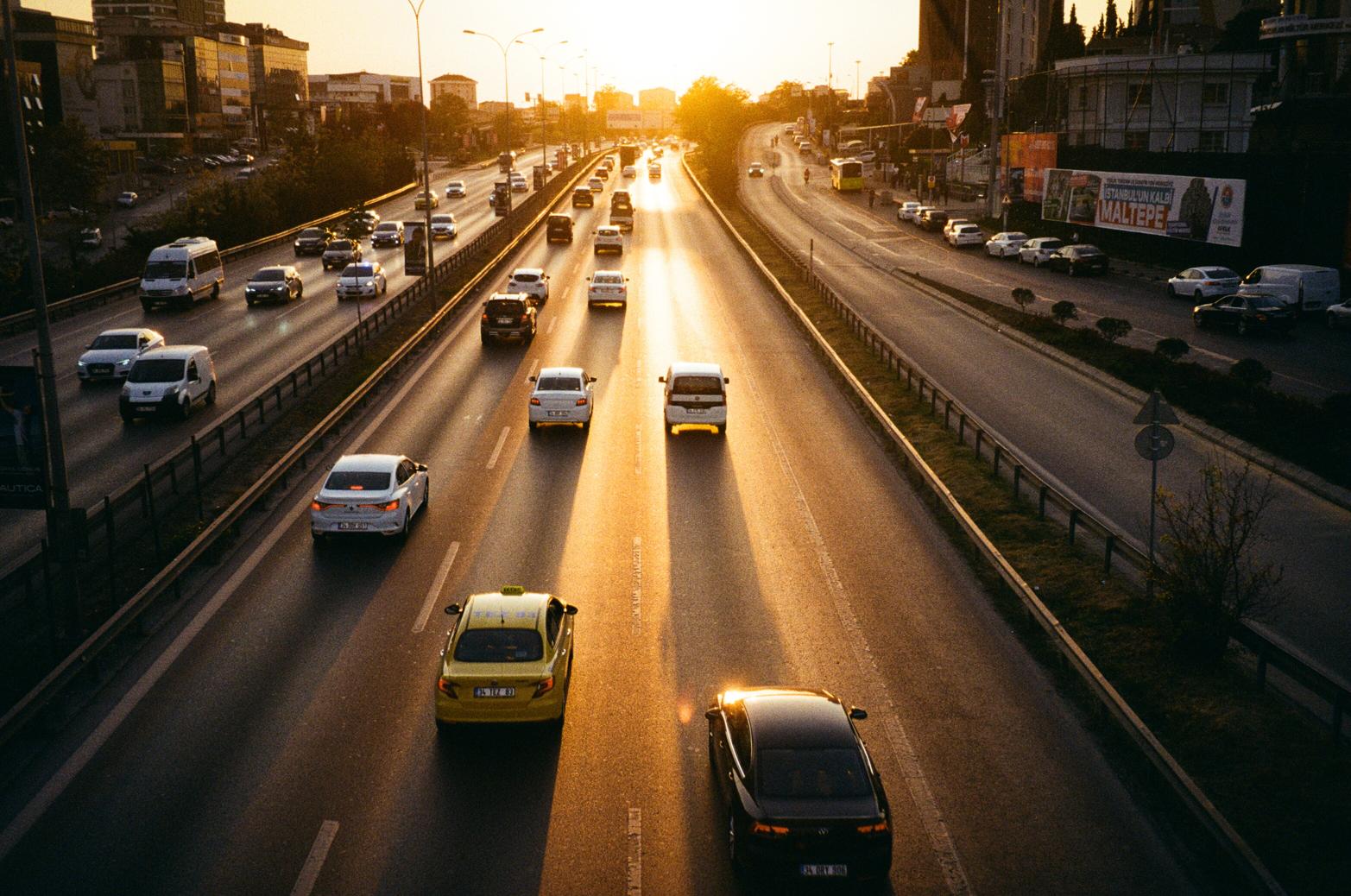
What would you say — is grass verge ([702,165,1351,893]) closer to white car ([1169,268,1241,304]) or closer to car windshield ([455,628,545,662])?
car windshield ([455,628,545,662])

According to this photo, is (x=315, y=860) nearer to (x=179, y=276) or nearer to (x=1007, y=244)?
(x=179, y=276)

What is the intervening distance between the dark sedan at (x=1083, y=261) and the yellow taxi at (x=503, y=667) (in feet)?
170

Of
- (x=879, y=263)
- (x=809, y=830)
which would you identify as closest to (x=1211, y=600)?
(x=809, y=830)

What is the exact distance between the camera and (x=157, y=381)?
30891mm

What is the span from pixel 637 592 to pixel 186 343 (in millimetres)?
30796

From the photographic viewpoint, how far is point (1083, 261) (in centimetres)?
6012

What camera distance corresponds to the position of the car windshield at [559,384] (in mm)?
30219

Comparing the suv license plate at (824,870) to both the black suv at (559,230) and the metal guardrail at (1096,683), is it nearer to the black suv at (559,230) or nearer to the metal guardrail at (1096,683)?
the metal guardrail at (1096,683)

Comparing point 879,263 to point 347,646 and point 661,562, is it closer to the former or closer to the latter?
point 661,562

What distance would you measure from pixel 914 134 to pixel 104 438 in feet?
453

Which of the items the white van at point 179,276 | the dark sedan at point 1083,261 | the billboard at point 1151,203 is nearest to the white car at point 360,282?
the white van at point 179,276

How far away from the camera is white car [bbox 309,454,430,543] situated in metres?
21.1

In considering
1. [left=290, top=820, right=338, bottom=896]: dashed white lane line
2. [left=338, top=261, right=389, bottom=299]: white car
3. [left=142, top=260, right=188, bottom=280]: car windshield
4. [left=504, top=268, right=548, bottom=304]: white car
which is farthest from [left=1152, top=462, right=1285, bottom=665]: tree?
[left=142, top=260, right=188, bottom=280]: car windshield

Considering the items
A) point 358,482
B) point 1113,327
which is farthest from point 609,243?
point 358,482
